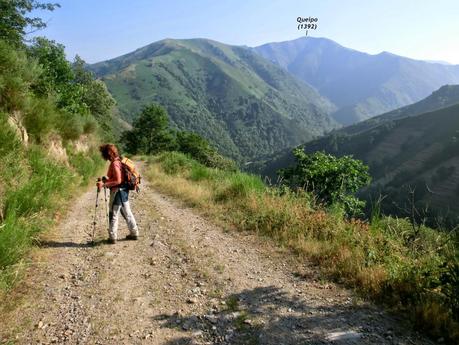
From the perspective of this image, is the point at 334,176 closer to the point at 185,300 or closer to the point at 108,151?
the point at 108,151

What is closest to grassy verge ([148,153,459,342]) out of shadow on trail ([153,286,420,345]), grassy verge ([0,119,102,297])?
shadow on trail ([153,286,420,345])

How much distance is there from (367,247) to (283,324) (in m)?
2.85

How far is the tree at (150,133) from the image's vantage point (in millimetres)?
65875

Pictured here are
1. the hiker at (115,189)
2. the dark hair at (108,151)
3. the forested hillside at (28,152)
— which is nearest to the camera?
the forested hillside at (28,152)

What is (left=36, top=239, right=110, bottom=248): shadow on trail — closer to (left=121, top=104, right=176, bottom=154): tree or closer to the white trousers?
the white trousers

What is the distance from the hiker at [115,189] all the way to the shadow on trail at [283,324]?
3.47 metres

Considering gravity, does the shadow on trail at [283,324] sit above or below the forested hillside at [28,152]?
below

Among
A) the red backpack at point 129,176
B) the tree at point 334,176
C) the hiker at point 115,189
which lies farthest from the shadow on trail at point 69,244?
the tree at point 334,176

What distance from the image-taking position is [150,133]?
67.0 metres

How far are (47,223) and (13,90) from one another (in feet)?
15.9

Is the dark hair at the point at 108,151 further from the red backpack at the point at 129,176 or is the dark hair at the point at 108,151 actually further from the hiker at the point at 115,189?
the red backpack at the point at 129,176

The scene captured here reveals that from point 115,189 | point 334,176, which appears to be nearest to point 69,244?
point 115,189

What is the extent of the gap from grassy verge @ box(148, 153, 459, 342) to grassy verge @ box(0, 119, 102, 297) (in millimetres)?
4422

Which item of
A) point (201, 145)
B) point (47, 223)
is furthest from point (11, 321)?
point (201, 145)
